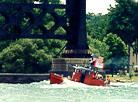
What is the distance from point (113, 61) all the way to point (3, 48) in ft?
75.2

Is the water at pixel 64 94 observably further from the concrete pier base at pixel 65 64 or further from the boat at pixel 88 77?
the concrete pier base at pixel 65 64

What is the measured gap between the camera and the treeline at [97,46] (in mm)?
101625

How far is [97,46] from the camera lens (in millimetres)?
119250

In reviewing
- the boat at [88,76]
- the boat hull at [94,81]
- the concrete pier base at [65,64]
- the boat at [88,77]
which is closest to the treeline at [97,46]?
the concrete pier base at [65,64]

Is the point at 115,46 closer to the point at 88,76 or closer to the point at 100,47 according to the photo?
the point at 100,47

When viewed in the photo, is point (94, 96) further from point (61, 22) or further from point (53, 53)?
point (53, 53)

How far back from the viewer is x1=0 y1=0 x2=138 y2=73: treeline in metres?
102

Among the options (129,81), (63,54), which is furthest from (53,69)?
(129,81)

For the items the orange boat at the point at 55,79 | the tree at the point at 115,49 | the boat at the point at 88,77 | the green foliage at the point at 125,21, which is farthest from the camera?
the green foliage at the point at 125,21

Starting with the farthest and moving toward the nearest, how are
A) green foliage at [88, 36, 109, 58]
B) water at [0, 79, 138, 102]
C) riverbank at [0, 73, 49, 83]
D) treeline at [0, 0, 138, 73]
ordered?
1. green foliage at [88, 36, 109, 58]
2. treeline at [0, 0, 138, 73]
3. riverbank at [0, 73, 49, 83]
4. water at [0, 79, 138, 102]

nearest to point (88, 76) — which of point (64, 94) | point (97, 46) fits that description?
point (64, 94)

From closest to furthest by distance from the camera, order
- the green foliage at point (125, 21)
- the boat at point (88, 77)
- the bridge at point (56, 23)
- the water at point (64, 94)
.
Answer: the water at point (64, 94) → the boat at point (88, 77) → the bridge at point (56, 23) → the green foliage at point (125, 21)


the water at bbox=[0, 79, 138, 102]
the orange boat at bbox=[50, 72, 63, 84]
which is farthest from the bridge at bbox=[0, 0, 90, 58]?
the water at bbox=[0, 79, 138, 102]

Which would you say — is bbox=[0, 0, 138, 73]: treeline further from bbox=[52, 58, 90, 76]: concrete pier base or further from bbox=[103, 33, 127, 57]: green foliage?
bbox=[52, 58, 90, 76]: concrete pier base
